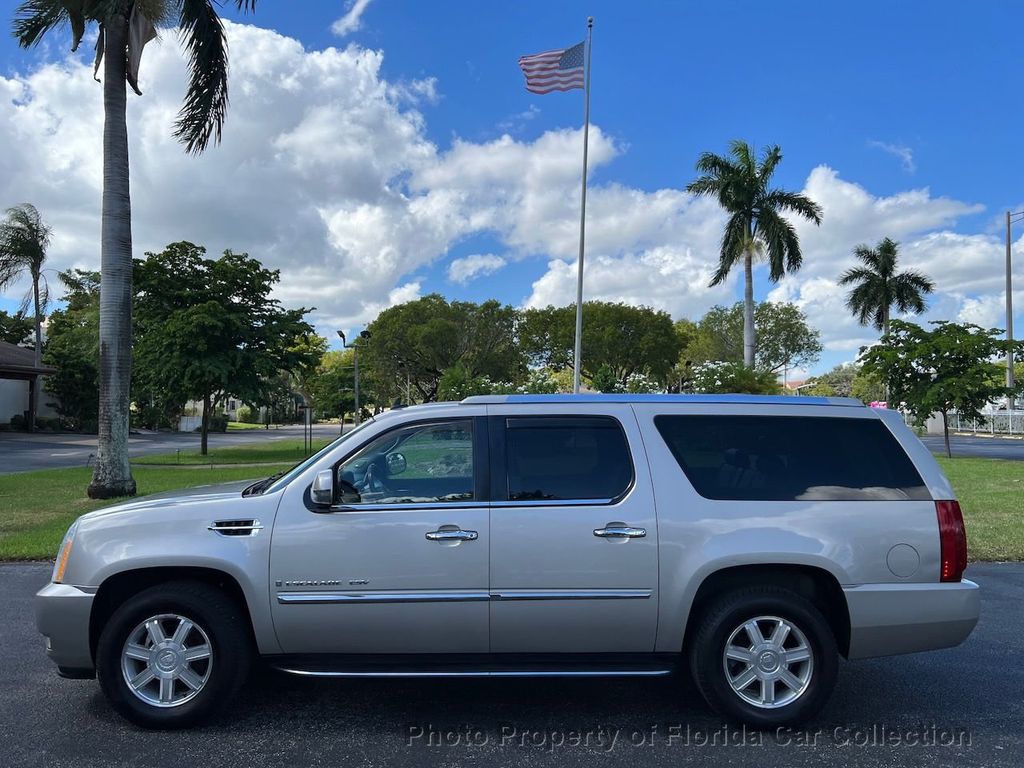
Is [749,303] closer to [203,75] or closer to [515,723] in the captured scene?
[203,75]

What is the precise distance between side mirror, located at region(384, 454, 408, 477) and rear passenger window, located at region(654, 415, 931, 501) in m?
1.49

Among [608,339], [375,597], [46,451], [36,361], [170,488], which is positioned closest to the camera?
[375,597]

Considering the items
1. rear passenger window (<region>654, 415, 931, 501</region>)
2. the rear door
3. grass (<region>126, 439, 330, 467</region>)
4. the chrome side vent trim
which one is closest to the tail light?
rear passenger window (<region>654, 415, 931, 501</region>)

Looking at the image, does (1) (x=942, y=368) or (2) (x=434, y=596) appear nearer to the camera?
(2) (x=434, y=596)

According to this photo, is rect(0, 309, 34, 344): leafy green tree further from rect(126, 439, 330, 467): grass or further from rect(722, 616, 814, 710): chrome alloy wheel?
rect(722, 616, 814, 710): chrome alloy wheel

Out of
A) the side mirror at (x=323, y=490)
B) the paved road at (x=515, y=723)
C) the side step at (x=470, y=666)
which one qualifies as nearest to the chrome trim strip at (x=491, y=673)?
the side step at (x=470, y=666)

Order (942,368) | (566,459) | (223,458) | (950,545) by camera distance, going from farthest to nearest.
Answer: (223,458) → (942,368) → (566,459) → (950,545)

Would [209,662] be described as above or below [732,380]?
below

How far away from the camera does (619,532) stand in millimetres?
3883

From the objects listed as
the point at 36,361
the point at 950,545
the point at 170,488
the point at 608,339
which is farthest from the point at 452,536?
the point at 608,339

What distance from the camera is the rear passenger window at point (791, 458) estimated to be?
4.05 meters

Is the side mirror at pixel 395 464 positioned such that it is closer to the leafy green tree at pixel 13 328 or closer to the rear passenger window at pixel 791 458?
the rear passenger window at pixel 791 458

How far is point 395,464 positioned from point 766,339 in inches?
→ 2351

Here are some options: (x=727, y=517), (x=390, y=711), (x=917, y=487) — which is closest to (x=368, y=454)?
(x=390, y=711)
